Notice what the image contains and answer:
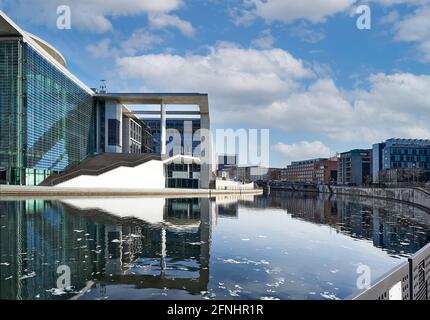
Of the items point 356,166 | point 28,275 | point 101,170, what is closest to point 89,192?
point 101,170

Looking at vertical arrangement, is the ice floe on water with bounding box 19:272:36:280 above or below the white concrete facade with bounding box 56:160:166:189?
below

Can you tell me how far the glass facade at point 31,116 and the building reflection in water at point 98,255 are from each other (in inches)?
1191

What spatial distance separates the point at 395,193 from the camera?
82875 mm

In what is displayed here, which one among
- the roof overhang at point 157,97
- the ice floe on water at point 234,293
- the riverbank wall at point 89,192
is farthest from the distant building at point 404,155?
the ice floe on water at point 234,293

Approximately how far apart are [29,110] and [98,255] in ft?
147

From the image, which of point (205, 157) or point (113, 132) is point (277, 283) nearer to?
point (205, 157)

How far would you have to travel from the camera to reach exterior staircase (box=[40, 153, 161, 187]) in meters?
54.8

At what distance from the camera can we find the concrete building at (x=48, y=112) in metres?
49.1

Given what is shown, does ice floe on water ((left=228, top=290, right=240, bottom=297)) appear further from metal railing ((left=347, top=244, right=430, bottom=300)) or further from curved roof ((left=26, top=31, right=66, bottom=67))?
curved roof ((left=26, top=31, right=66, bottom=67))

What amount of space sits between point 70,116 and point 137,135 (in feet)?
111

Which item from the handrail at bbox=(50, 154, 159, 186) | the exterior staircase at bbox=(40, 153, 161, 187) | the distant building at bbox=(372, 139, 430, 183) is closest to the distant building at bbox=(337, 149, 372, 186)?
the distant building at bbox=(372, 139, 430, 183)

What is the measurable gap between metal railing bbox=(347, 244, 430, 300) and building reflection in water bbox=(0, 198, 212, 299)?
18.8 ft

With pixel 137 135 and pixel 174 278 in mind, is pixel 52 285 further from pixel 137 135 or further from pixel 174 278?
pixel 137 135
